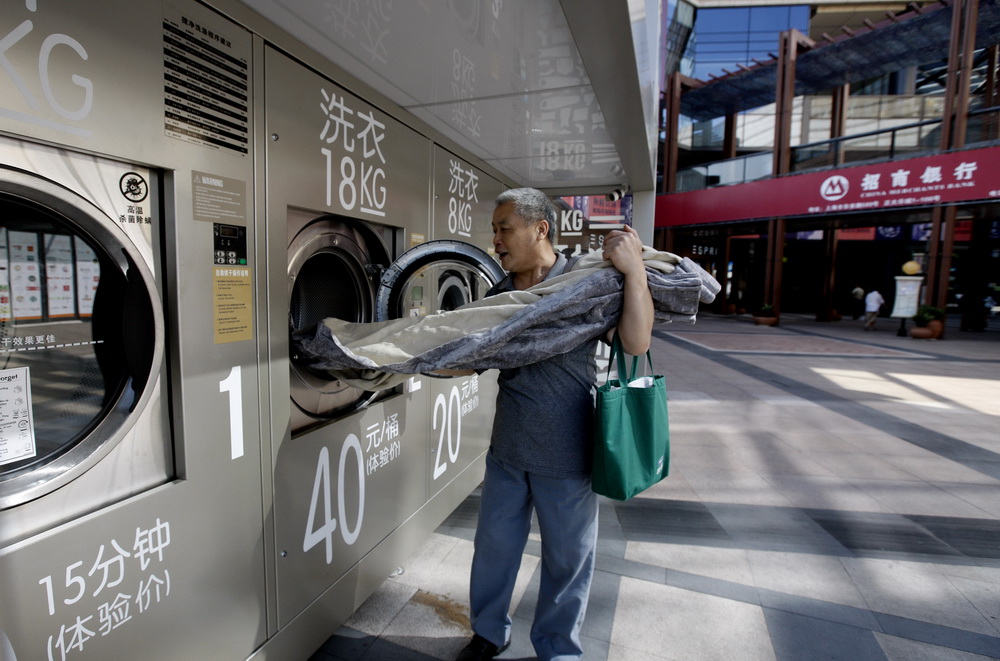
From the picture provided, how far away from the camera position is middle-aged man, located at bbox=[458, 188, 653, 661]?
1.69 metres

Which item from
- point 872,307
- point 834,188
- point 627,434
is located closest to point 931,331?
point 872,307

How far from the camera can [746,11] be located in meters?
20.7

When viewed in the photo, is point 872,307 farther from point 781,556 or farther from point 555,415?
point 555,415

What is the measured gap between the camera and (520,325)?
5.23 feet

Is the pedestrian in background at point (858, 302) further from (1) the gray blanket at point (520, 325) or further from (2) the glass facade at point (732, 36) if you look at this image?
(1) the gray blanket at point (520, 325)

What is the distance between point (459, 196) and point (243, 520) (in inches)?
82.1

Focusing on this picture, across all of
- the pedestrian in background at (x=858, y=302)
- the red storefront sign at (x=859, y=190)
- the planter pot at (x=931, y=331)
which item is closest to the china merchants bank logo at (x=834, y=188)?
the red storefront sign at (x=859, y=190)

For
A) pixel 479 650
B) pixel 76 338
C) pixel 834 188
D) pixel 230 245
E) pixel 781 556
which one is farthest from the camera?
pixel 834 188

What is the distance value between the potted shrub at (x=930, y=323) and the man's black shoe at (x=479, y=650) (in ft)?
46.9

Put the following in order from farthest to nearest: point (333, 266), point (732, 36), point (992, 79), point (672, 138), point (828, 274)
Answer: point (732, 36) < point (672, 138) < point (828, 274) < point (992, 79) < point (333, 266)

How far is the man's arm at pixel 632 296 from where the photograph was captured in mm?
1569

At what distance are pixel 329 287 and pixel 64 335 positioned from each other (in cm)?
111

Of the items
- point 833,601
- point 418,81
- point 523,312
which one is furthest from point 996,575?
point 418,81

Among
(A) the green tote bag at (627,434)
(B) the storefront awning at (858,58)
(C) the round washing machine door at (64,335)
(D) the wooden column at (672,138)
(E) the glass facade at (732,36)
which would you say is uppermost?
(E) the glass facade at (732,36)
